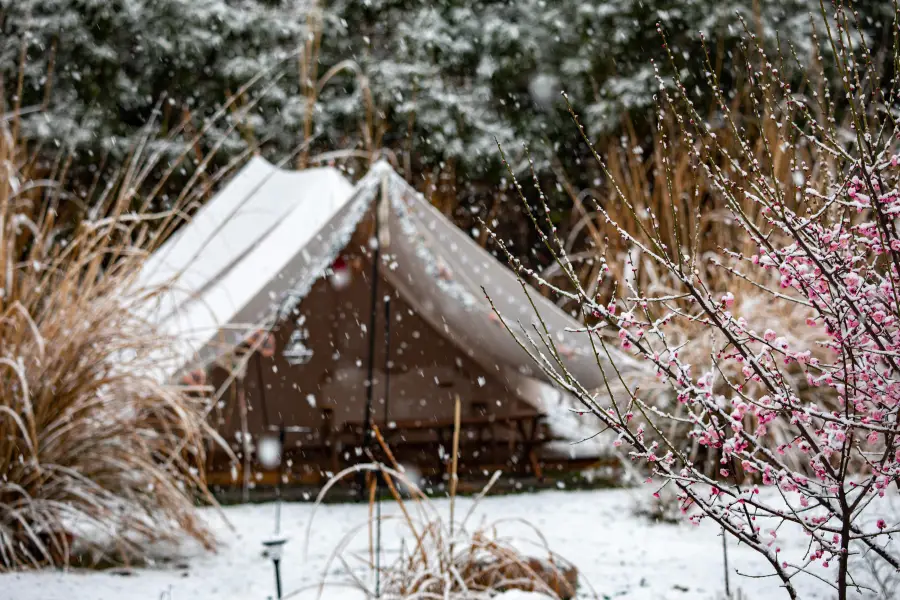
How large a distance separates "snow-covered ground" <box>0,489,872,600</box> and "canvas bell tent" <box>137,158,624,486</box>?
0.40m

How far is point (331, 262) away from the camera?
4129 millimetres

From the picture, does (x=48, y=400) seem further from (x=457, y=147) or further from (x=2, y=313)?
(x=457, y=147)

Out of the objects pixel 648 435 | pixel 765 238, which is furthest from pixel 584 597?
A: pixel 765 238

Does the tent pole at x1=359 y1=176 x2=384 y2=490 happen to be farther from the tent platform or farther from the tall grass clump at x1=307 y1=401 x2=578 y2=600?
the tall grass clump at x1=307 y1=401 x2=578 y2=600

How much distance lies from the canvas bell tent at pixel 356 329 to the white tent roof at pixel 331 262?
10mm

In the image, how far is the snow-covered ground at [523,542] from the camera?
8.53 ft

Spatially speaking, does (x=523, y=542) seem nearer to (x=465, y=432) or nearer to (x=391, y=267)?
(x=391, y=267)

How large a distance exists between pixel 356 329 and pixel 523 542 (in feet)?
9.06

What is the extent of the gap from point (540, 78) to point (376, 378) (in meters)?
4.47

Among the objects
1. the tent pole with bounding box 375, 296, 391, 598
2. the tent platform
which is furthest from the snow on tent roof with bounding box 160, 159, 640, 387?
the tent platform

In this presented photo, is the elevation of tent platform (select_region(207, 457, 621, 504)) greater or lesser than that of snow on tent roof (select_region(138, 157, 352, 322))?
lesser

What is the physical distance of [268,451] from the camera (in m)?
5.67

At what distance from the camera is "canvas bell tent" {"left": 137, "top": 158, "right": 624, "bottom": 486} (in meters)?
3.98

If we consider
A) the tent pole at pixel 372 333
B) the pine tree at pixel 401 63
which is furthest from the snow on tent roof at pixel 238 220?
the pine tree at pixel 401 63
